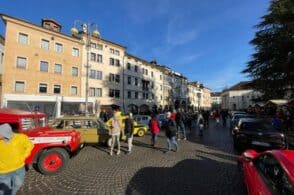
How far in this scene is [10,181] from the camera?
4.33m

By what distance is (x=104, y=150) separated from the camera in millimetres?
11523

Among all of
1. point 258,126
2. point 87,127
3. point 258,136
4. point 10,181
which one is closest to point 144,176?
point 10,181

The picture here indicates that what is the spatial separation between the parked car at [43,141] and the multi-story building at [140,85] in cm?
3815

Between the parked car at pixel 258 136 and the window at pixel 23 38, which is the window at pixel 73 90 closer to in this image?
the window at pixel 23 38

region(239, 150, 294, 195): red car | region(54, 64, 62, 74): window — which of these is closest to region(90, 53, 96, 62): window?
region(54, 64, 62, 74): window

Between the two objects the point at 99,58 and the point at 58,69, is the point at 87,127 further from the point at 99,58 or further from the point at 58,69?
the point at 99,58

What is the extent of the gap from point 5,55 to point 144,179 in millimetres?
29522

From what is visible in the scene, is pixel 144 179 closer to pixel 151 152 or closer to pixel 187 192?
pixel 187 192

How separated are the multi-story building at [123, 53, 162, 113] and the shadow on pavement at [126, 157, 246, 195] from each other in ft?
127

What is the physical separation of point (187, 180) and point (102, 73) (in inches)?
1441

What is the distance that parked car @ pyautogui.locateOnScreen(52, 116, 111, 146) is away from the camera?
456 inches

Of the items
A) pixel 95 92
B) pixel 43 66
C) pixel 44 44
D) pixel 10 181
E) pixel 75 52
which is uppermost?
pixel 44 44

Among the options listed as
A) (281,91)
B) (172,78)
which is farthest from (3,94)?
(172,78)

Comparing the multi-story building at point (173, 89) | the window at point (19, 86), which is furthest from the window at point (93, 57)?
the multi-story building at point (173, 89)
